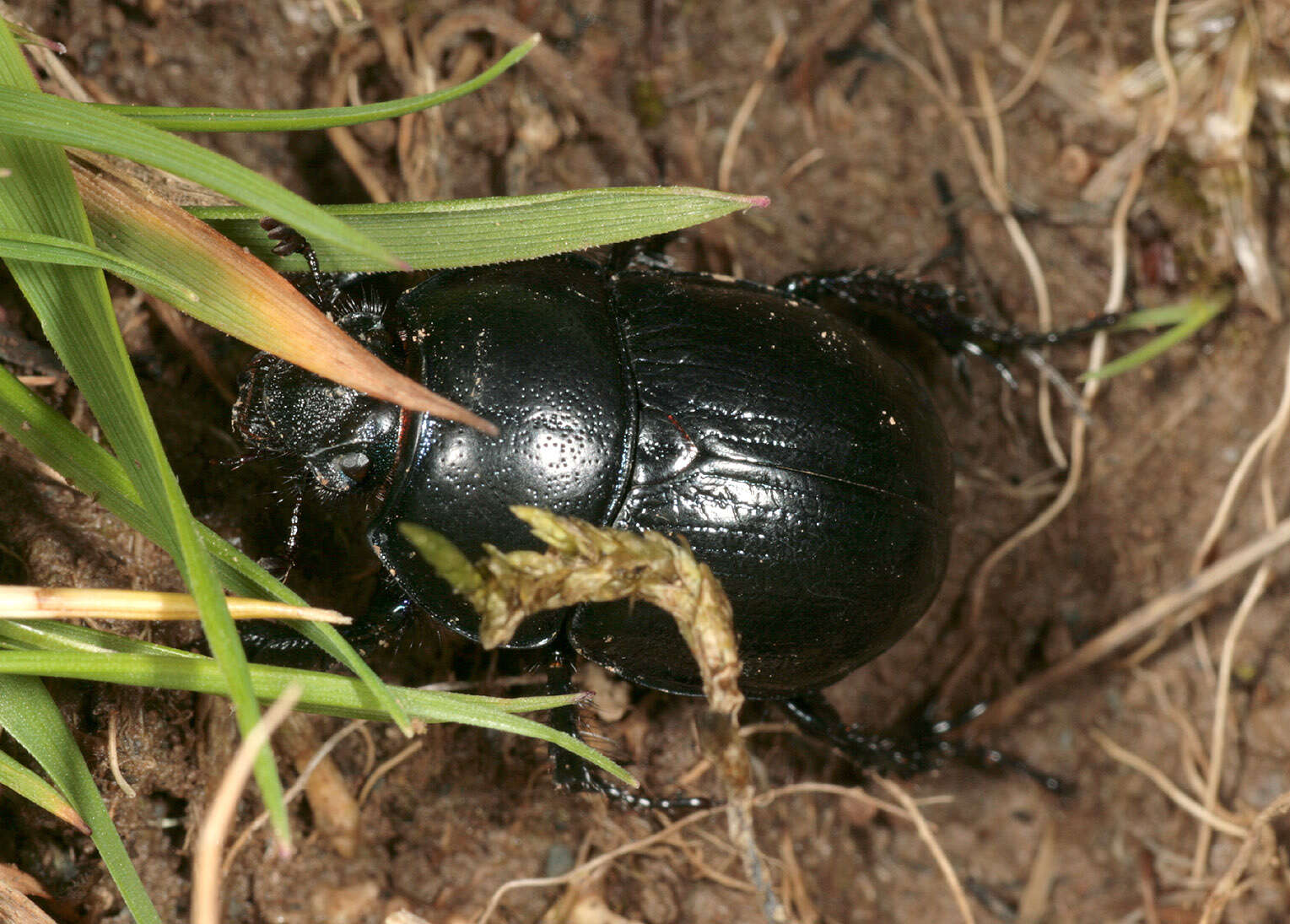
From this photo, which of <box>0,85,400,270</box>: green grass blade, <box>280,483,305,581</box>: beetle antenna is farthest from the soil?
<box>0,85,400,270</box>: green grass blade

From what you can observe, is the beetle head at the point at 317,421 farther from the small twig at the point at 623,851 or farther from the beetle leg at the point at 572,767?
the small twig at the point at 623,851

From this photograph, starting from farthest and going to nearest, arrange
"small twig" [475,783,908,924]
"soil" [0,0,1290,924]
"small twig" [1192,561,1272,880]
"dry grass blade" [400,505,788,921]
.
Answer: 1. "small twig" [1192,561,1272,880]
2. "soil" [0,0,1290,924]
3. "small twig" [475,783,908,924]
4. "dry grass blade" [400,505,788,921]

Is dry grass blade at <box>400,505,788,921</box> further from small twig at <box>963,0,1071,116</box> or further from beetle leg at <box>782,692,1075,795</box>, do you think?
small twig at <box>963,0,1071,116</box>

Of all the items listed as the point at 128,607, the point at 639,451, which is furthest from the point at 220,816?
the point at 639,451

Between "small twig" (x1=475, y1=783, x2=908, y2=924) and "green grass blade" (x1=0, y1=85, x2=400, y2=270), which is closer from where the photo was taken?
"green grass blade" (x1=0, y1=85, x2=400, y2=270)

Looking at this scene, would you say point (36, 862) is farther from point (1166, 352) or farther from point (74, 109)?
point (1166, 352)

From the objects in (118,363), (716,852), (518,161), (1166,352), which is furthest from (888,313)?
(118,363)

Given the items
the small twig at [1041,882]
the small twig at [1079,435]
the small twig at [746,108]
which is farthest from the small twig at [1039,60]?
the small twig at [1041,882]
